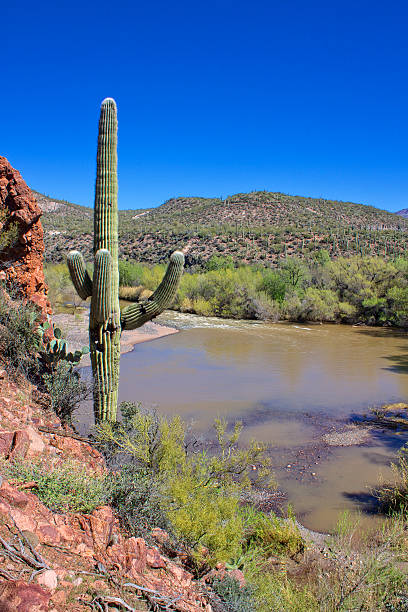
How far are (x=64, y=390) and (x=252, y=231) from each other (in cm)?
5250

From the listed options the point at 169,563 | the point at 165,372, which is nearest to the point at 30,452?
the point at 169,563

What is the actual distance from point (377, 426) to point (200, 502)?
7.90 meters

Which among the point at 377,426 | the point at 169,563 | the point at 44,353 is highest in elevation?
the point at 44,353

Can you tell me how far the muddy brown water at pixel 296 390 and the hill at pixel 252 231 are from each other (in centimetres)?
2541

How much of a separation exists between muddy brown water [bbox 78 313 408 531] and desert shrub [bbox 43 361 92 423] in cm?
219

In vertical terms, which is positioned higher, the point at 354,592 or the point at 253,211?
the point at 253,211

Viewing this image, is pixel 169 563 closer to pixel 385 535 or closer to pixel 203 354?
pixel 385 535

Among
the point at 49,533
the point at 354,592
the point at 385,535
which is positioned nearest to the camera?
the point at 49,533

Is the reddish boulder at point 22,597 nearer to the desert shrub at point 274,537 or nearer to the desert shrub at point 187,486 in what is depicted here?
the desert shrub at point 187,486

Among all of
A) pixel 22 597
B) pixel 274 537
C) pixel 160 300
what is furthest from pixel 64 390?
pixel 22 597

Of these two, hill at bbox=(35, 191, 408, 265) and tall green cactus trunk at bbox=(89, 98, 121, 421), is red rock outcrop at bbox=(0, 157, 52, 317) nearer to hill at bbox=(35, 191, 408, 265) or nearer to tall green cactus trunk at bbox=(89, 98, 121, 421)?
tall green cactus trunk at bbox=(89, 98, 121, 421)

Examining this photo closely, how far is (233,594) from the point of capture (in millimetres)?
3734

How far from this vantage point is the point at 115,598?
2.83 m

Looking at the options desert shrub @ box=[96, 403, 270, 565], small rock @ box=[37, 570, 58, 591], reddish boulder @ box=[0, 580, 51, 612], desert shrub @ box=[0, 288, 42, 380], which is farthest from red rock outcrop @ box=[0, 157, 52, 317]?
reddish boulder @ box=[0, 580, 51, 612]
